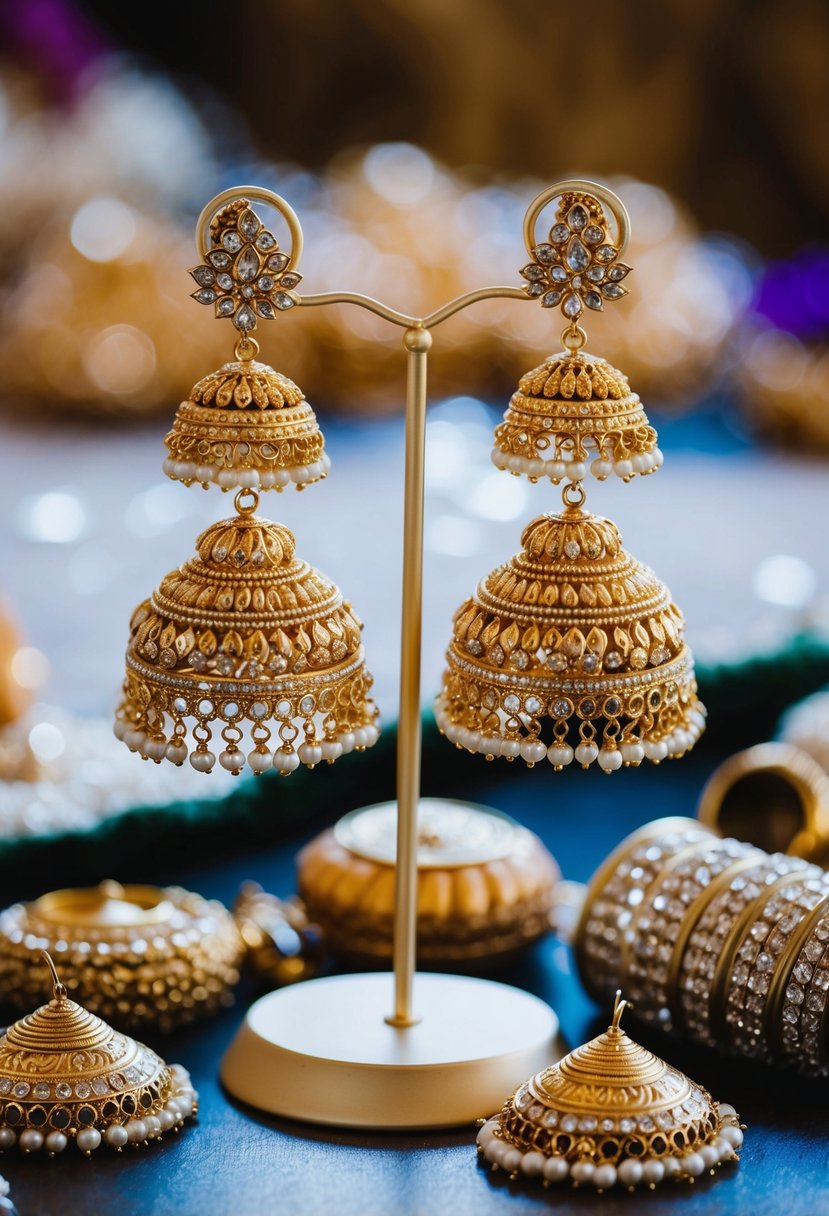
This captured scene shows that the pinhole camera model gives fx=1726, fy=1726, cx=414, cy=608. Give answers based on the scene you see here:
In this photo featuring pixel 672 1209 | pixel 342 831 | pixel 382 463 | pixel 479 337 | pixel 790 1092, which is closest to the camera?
pixel 672 1209

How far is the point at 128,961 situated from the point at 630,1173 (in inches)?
15.6

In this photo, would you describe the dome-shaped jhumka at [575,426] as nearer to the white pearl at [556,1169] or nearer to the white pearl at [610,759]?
the white pearl at [610,759]

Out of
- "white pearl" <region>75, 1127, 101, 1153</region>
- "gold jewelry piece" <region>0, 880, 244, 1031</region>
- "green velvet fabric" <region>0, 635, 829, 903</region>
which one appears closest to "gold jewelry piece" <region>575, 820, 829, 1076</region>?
"gold jewelry piece" <region>0, 880, 244, 1031</region>

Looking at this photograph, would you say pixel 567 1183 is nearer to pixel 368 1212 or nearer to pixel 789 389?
pixel 368 1212

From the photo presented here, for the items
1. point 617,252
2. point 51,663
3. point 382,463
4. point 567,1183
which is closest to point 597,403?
point 617,252

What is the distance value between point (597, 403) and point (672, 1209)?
1.50ft

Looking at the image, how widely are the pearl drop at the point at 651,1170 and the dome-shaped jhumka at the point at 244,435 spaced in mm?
435

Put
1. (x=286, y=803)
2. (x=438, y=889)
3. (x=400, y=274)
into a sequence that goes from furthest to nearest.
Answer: (x=400, y=274), (x=286, y=803), (x=438, y=889)

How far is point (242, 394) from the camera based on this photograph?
99cm

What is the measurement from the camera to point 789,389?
3.00 meters

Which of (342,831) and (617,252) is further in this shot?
(342,831)

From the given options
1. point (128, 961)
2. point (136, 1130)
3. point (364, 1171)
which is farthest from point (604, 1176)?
point (128, 961)

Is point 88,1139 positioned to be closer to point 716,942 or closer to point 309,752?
point 309,752

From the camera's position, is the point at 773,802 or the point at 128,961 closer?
the point at 128,961
